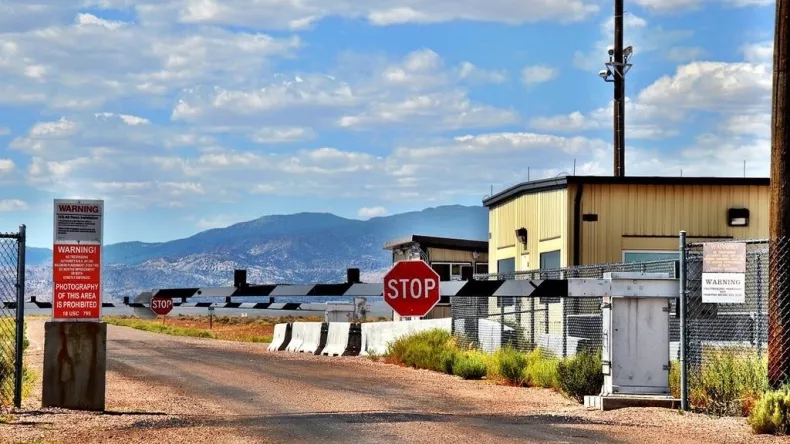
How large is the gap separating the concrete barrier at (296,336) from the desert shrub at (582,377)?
16.8 m

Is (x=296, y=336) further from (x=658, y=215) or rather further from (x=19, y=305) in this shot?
(x=19, y=305)

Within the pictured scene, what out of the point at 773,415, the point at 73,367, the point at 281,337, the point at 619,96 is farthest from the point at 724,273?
the point at 281,337

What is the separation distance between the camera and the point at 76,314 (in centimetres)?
1562

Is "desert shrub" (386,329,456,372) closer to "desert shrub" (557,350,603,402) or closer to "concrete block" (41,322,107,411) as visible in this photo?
"desert shrub" (557,350,603,402)

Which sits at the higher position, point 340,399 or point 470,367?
point 470,367

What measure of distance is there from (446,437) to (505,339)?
38.6 feet

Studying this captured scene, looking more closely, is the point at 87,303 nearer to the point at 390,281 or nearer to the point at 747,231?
the point at 390,281

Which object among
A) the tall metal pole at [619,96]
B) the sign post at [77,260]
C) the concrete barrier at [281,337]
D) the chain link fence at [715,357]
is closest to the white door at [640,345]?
the chain link fence at [715,357]

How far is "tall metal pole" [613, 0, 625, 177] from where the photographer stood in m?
33.4

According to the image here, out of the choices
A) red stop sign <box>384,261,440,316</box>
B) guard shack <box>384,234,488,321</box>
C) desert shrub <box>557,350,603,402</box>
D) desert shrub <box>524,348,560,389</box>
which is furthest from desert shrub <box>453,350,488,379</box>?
guard shack <box>384,234,488,321</box>

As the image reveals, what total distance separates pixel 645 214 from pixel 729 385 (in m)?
11.9

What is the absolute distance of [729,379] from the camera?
624 inches

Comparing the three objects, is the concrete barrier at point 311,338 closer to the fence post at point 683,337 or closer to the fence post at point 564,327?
the fence post at point 564,327

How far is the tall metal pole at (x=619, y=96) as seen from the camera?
33.4 m
